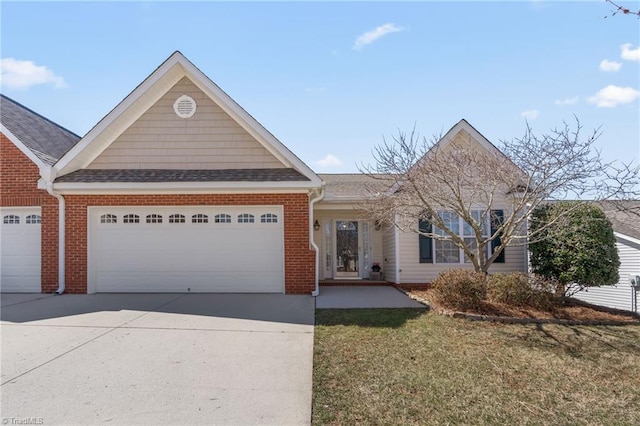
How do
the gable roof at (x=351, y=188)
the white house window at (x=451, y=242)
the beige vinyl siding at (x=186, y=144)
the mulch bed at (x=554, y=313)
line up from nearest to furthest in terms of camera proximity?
the mulch bed at (x=554, y=313) → the beige vinyl siding at (x=186, y=144) → the gable roof at (x=351, y=188) → the white house window at (x=451, y=242)

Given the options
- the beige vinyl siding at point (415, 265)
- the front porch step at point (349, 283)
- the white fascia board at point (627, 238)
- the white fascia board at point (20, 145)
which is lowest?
the front porch step at point (349, 283)

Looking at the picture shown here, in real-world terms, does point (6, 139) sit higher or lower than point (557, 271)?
higher

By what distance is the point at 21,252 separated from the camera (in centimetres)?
1039

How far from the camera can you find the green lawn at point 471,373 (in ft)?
13.1

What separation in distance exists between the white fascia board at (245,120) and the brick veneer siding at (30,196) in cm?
494

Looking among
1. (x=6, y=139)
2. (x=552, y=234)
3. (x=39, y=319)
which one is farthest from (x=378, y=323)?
(x=6, y=139)

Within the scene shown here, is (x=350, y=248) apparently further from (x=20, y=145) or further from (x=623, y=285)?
(x=20, y=145)

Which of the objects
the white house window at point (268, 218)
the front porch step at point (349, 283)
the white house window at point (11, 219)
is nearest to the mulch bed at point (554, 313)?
the front porch step at point (349, 283)

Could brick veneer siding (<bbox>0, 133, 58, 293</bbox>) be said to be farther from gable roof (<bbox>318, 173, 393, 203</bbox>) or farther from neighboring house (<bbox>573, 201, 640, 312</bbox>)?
neighboring house (<bbox>573, 201, 640, 312</bbox>)

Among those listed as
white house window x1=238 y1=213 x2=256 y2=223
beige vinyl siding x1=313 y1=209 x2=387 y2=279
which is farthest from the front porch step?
white house window x1=238 y1=213 x2=256 y2=223

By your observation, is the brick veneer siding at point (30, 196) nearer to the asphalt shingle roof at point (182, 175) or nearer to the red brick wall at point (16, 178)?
the red brick wall at point (16, 178)

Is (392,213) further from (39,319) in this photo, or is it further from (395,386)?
(39,319)

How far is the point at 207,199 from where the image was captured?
1016 cm

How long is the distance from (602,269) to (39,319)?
463 inches
